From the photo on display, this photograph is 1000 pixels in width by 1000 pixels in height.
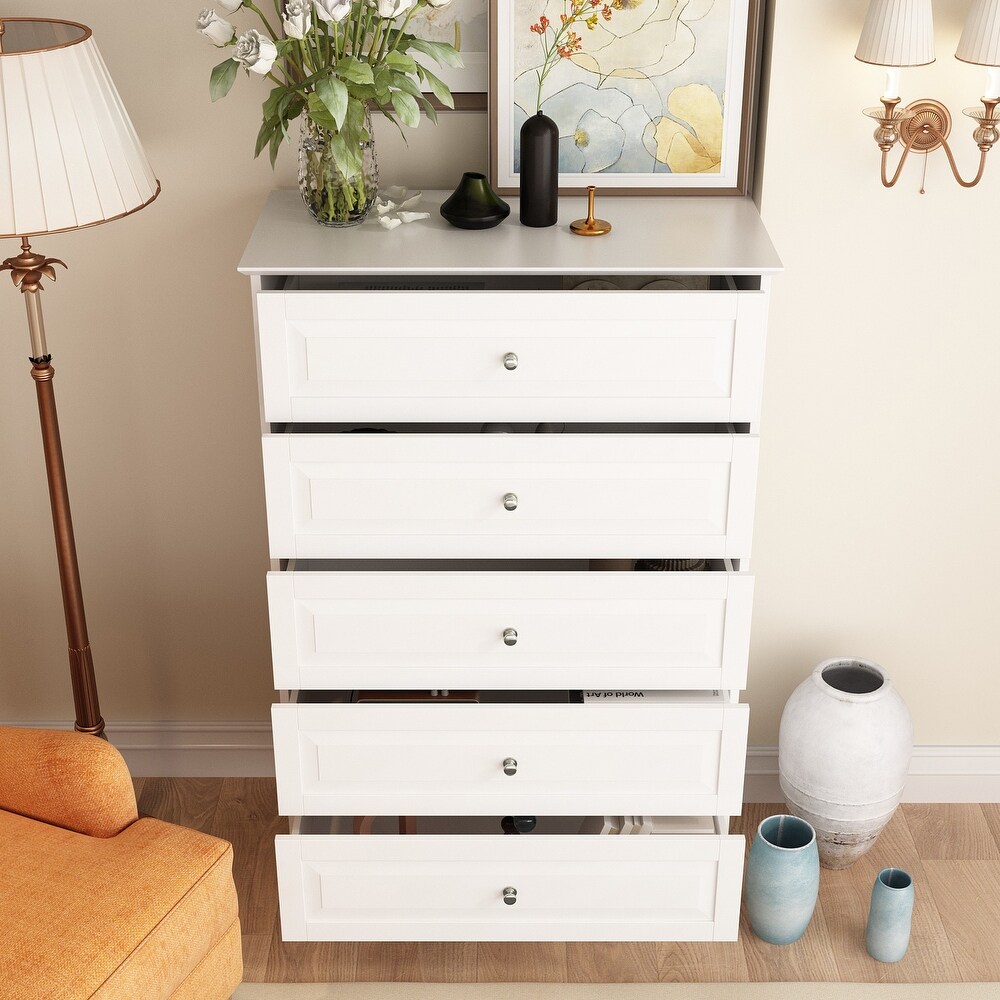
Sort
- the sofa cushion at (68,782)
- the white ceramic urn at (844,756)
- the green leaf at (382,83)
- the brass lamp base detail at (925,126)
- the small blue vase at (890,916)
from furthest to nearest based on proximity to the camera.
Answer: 1. the white ceramic urn at (844,756)
2. the small blue vase at (890,916)
3. the brass lamp base detail at (925,126)
4. the sofa cushion at (68,782)
5. the green leaf at (382,83)

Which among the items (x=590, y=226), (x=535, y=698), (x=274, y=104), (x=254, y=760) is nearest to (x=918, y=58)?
(x=590, y=226)

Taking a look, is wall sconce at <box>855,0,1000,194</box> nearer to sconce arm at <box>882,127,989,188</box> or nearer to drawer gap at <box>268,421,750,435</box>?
sconce arm at <box>882,127,989,188</box>

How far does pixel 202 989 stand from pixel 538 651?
67 centimetres

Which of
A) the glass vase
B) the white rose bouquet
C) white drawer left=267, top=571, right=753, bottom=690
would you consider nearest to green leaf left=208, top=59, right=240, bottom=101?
the white rose bouquet

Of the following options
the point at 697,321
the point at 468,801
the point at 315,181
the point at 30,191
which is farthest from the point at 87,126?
the point at 468,801

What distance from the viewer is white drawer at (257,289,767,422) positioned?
160 cm

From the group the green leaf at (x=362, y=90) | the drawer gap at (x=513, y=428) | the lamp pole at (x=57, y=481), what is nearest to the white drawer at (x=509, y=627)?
the drawer gap at (x=513, y=428)

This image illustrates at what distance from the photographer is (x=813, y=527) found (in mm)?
2199

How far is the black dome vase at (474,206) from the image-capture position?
171cm

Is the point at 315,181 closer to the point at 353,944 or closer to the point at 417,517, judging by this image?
the point at 417,517

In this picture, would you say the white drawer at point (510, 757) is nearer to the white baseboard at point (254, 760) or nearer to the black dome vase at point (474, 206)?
the white baseboard at point (254, 760)

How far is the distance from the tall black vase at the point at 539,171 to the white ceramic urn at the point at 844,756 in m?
0.98

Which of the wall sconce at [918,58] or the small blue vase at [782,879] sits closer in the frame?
the wall sconce at [918,58]

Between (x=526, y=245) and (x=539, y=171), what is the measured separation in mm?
113
